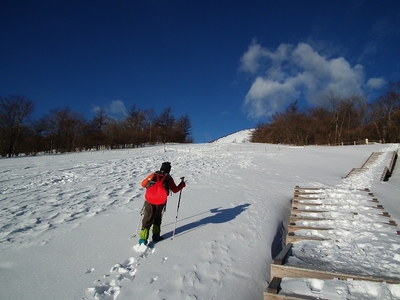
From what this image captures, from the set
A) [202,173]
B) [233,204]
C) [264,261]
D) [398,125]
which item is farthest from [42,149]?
[398,125]

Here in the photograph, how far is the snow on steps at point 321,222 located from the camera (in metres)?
3.02

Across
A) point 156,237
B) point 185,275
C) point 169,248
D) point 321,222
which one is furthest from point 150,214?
point 321,222

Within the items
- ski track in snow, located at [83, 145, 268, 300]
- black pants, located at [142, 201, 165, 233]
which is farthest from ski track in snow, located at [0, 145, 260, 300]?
black pants, located at [142, 201, 165, 233]

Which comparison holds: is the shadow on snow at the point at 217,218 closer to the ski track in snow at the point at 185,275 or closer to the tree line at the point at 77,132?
the ski track in snow at the point at 185,275

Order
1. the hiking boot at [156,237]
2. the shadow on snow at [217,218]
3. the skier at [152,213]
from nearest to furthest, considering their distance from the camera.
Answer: the skier at [152,213] < the hiking boot at [156,237] < the shadow on snow at [217,218]

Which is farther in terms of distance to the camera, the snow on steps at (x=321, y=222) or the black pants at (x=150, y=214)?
the black pants at (x=150, y=214)

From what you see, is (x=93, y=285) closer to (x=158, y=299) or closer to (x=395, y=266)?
(x=158, y=299)

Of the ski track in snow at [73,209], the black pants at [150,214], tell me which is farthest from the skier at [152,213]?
the ski track in snow at [73,209]

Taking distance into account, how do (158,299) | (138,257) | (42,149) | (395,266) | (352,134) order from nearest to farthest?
1. (158,299)
2. (395,266)
3. (138,257)
4. (42,149)
5. (352,134)

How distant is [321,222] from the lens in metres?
5.31

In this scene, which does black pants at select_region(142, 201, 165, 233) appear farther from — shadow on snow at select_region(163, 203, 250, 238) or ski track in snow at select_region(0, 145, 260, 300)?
shadow on snow at select_region(163, 203, 250, 238)

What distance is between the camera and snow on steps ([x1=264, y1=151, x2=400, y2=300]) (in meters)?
3.02

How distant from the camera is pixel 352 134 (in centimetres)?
4516

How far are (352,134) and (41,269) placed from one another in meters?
54.2
